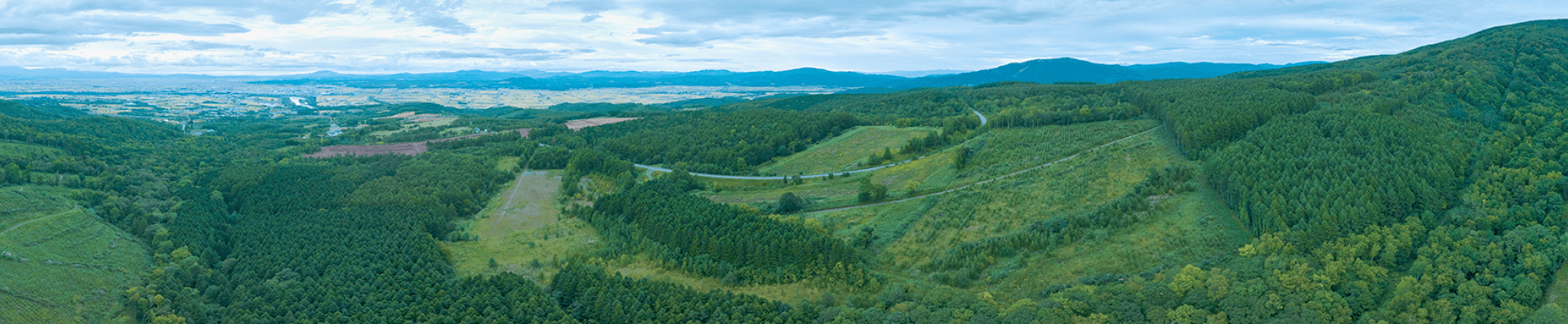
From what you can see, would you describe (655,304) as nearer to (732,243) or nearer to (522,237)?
(732,243)

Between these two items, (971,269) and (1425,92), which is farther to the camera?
(1425,92)

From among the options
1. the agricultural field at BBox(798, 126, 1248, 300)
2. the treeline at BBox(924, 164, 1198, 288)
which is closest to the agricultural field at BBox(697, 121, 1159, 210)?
the agricultural field at BBox(798, 126, 1248, 300)

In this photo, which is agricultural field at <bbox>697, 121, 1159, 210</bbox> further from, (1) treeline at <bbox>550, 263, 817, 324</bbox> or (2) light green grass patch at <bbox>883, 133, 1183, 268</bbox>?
(1) treeline at <bbox>550, 263, 817, 324</bbox>

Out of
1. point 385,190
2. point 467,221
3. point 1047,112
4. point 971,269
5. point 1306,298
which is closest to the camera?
point 1306,298

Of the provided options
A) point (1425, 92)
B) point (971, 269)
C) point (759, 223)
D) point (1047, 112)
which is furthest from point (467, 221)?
point (1425, 92)

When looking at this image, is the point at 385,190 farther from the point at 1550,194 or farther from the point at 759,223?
the point at 1550,194

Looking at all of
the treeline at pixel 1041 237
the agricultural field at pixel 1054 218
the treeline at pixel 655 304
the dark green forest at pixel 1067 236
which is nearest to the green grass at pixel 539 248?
the dark green forest at pixel 1067 236
